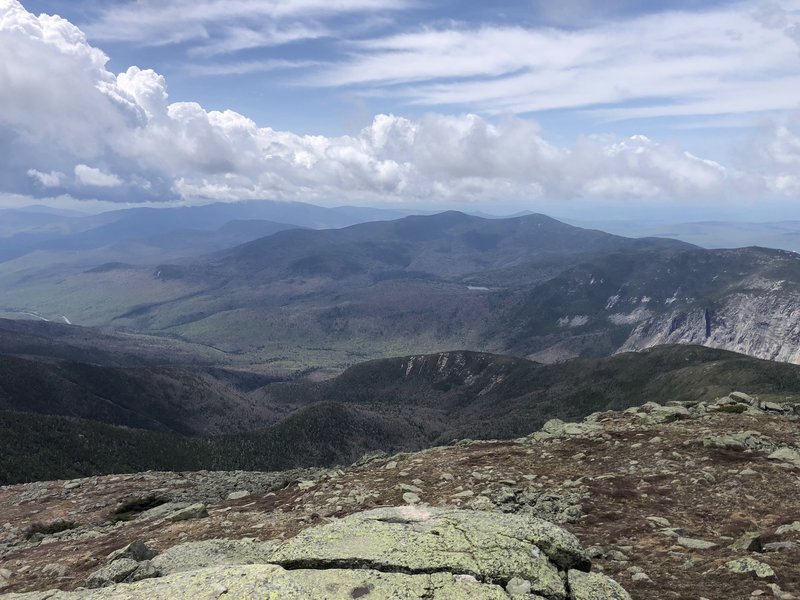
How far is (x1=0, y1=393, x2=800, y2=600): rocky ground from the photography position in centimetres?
1288

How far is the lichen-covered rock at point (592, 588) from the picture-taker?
40.9ft

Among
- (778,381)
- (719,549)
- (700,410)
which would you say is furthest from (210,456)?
(778,381)

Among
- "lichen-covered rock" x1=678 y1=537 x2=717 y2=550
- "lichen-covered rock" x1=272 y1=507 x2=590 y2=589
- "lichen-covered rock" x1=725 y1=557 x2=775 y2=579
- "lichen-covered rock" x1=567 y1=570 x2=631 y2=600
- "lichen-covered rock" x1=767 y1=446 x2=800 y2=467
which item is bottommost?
"lichen-covered rock" x1=767 y1=446 x2=800 y2=467

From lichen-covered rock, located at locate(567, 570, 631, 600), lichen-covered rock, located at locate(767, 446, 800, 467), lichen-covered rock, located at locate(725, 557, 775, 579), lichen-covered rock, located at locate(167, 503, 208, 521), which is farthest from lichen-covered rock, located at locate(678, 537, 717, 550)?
lichen-covered rock, located at locate(167, 503, 208, 521)

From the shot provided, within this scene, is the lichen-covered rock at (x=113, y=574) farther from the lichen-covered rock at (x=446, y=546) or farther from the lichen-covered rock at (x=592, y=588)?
the lichen-covered rock at (x=592, y=588)

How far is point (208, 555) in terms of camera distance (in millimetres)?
18234

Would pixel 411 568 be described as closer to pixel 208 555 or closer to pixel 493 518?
pixel 493 518

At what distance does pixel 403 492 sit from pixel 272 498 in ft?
36.2

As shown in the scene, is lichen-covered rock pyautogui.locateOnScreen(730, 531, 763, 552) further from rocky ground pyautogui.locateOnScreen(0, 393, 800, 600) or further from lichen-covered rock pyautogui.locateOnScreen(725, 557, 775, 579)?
lichen-covered rock pyautogui.locateOnScreen(725, 557, 775, 579)

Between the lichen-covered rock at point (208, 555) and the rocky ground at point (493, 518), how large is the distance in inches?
3.9

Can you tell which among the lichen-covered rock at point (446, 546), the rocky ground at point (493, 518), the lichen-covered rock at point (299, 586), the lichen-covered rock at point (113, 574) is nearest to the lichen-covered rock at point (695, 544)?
the rocky ground at point (493, 518)

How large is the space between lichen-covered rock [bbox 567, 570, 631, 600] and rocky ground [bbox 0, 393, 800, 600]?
0.20 feet

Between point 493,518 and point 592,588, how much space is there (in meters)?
3.61

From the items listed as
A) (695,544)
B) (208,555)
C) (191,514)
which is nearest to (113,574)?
(208,555)
